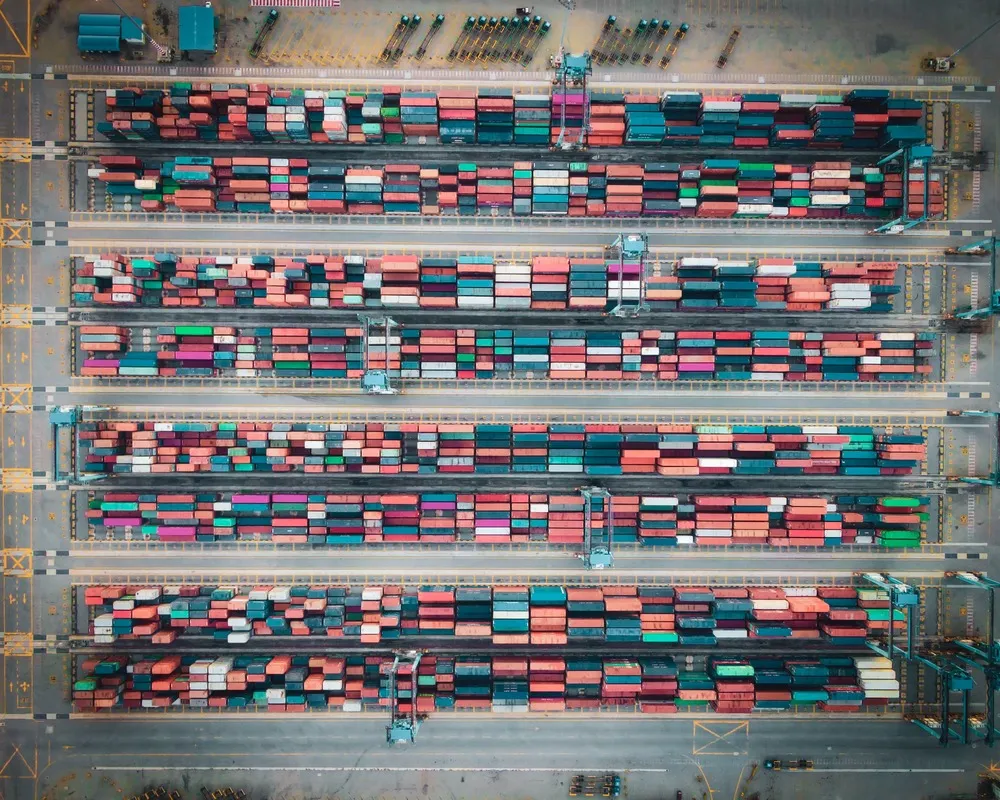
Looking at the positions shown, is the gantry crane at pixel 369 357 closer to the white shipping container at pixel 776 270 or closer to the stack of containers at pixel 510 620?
the stack of containers at pixel 510 620

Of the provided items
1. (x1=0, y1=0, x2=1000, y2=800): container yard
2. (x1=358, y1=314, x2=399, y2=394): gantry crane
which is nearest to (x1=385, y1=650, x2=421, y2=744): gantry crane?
(x1=0, y1=0, x2=1000, y2=800): container yard

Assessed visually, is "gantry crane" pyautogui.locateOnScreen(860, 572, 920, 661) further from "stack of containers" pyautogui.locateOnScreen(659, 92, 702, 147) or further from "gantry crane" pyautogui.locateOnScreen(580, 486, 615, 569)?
"stack of containers" pyautogui.locateOnScreen(659, 92, 702, 147)

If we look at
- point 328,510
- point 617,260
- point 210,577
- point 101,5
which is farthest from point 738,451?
point 101,5

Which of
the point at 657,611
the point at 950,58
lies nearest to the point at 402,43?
the point at 950,58

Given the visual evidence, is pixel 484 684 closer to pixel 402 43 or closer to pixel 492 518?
pixel 492 518

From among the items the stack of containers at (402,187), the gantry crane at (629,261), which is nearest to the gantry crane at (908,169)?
the gantry crane at (629,261)
